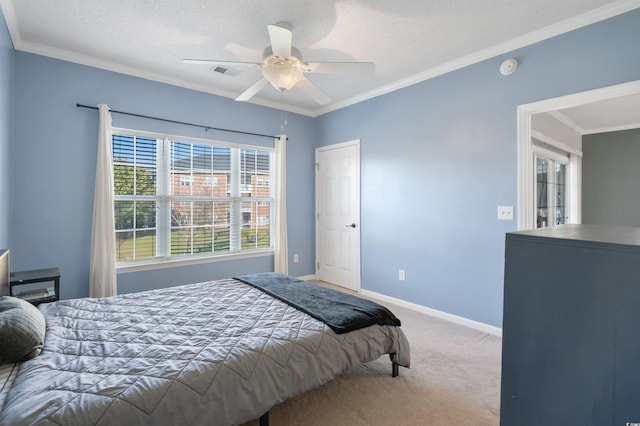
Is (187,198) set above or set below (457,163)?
below

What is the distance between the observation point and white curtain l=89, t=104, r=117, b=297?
3.02 meters

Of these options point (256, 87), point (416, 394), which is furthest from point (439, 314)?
point (256, 87)

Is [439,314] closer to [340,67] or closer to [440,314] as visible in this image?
[440,314]

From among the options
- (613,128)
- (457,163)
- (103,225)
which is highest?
(613,128)

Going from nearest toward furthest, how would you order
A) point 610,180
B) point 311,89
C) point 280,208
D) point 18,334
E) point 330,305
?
1. point 18,334
2. point 330,305
3. point 311,89
4. point 610,180
5. point 280,208

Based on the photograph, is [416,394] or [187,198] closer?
[416,394]

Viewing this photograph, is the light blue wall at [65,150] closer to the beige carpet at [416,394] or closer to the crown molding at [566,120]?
the beige carpet at [416,394]

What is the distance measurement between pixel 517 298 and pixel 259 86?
2513mm

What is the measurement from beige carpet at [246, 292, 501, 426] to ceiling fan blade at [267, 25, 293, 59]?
225 cm

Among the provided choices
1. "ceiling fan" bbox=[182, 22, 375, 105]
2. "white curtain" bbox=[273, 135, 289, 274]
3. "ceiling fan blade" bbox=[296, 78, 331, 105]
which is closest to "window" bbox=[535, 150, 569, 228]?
"ceiling fan" bbox=[182, 22, 375, 105]

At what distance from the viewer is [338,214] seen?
4.58 meters

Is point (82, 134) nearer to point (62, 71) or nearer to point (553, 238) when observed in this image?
point (62, 71)

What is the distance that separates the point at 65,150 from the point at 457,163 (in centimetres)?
389

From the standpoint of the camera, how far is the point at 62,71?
2959mm
